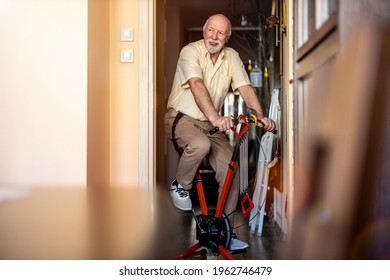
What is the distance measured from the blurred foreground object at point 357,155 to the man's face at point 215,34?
852mm

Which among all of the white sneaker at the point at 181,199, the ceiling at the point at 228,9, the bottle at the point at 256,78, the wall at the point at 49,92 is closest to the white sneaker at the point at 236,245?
the white sneaker at the point at 181,199

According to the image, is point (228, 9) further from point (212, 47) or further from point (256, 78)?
point (212, 47)

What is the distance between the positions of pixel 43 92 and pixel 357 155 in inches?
48.1

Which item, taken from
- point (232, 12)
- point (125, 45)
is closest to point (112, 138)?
point (125, 45)

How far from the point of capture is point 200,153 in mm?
2068

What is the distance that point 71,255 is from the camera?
1.63m

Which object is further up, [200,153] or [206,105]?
[206,105]

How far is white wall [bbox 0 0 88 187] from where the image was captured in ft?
5.87

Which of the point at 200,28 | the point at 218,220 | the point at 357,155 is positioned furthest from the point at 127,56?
the point at 200,28

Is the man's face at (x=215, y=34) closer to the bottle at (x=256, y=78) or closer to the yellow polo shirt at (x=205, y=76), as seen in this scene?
the yellow polo shirt at (x=205, y=76)

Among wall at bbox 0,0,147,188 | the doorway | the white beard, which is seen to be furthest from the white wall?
the doorway

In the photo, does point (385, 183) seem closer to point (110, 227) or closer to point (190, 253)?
point (190, 253)

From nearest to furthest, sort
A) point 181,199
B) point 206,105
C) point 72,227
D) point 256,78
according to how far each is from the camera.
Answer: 1. point 72,227
2. point 206,105
3. point 181,199
4. point 256,78

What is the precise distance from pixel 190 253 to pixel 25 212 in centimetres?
68
